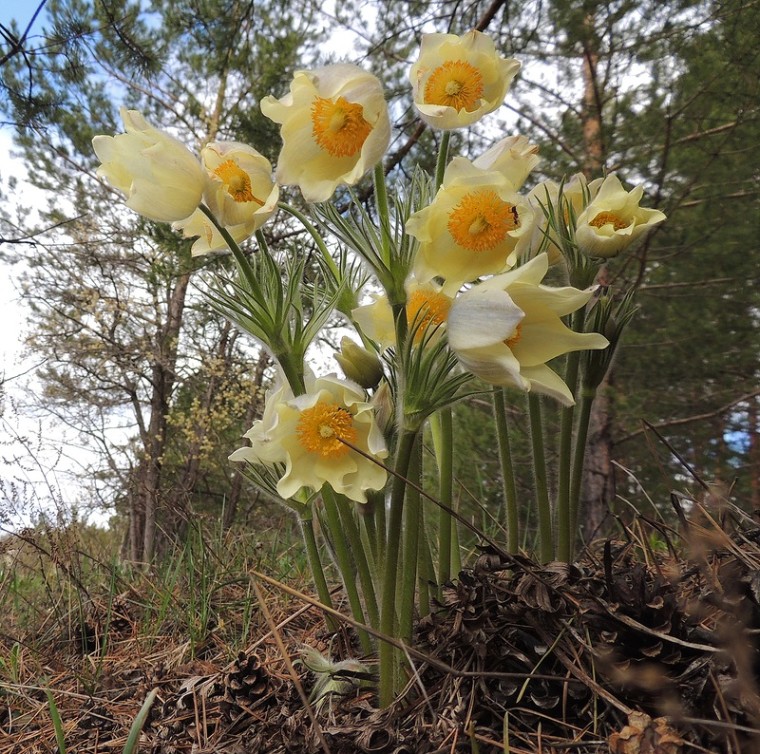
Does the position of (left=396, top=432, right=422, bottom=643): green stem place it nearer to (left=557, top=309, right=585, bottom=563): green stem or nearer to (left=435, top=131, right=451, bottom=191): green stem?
(left=557, top=309, right=585, bottom=563): green stem

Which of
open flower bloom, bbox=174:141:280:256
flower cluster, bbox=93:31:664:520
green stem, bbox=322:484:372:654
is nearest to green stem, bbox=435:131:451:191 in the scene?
flower cluster, bbox=93:31:664:520

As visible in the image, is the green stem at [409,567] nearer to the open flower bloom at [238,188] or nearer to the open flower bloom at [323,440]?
the open flower bloom at [323,440]

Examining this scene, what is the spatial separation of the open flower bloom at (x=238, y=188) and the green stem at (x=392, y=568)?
1.15 feet

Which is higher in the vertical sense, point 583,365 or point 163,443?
point 163,443

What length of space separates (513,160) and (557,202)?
0.15 m

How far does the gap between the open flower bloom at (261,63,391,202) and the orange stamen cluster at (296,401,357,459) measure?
280 mm

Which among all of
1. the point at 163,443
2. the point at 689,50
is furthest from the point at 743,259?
the point at 163,443

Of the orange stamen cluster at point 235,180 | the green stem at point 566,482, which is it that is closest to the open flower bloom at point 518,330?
the green stem at point 566,482

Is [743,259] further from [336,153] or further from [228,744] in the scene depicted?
[228,744]

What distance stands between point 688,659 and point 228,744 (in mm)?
647

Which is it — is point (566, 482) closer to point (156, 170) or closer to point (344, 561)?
point (344, 561)

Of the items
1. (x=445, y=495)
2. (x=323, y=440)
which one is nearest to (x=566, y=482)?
(x=445, y=495)

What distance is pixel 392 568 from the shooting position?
2.78ft

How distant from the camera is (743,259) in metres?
3.45
